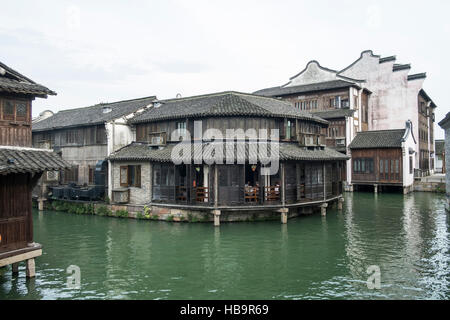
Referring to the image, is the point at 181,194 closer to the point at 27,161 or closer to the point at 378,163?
the point at 27,161

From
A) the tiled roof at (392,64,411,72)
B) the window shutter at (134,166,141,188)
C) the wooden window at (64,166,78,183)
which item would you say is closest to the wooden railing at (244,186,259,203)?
the window shutter at (134,166,141,188)

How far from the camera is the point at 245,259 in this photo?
53.2 ft

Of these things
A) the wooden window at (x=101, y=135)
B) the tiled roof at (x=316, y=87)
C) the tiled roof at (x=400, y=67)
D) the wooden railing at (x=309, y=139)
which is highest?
the tiled roof at (x=400, y=67)

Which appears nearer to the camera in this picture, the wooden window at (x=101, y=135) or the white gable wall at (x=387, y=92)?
the wooden window at (x=101, y=135)

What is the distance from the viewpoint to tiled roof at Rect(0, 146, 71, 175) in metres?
11.8

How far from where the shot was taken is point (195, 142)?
86.1 ft

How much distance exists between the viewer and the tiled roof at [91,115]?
3139 cm

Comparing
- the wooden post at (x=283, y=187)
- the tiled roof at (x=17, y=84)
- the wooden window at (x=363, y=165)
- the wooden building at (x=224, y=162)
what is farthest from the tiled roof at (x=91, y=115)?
the wooden window at (x=363, y=165)

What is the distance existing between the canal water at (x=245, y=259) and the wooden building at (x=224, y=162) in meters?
1.66

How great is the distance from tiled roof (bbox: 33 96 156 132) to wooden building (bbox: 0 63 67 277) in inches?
633

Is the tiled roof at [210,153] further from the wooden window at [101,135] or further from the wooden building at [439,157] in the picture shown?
the wooden building at [439,157]
